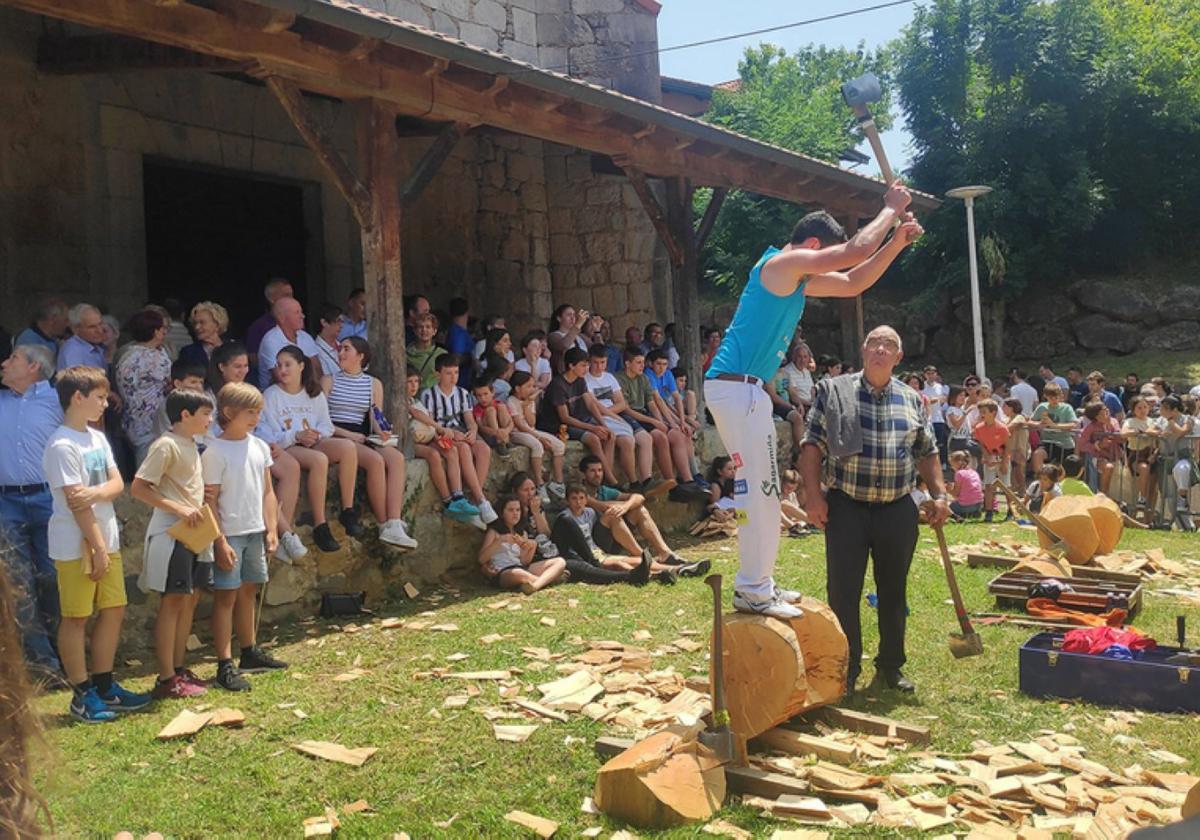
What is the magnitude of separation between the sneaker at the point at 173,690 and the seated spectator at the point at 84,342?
2278 millimetres

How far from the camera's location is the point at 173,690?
566 centimetres

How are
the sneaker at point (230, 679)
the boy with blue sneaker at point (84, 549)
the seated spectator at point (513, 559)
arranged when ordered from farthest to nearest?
the seated spectator at point (513, 559), the sneaker at point (230, 679), the boy with blue sneaker at point (84, 549)

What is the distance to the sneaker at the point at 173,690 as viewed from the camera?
5.66 m

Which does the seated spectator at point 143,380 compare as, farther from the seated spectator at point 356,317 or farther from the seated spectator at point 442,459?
the seated spectator at point 356,317

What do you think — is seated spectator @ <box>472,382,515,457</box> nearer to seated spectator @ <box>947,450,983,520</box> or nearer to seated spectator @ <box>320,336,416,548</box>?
seated spectator @ <box>320,336,416,548</box>

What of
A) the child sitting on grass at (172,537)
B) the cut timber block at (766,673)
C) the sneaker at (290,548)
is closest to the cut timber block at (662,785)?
the cut timber block at (766,673)

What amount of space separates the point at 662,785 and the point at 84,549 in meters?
3.10

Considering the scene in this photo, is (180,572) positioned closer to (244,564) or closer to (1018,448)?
(244,564)

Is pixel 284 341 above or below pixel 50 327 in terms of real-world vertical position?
below

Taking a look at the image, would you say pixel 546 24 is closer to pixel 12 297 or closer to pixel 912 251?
pixel 12 297

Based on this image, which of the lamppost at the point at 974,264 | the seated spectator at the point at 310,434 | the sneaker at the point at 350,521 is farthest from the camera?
the lamppost at the point at 974,264

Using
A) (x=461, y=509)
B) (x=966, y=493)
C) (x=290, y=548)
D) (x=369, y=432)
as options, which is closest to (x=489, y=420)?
(x=461, y=509)

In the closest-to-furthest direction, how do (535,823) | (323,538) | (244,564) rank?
(535,823) < (244,564) < (323,538)

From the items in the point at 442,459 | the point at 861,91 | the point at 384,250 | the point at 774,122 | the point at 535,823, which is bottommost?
the point at 535,823
